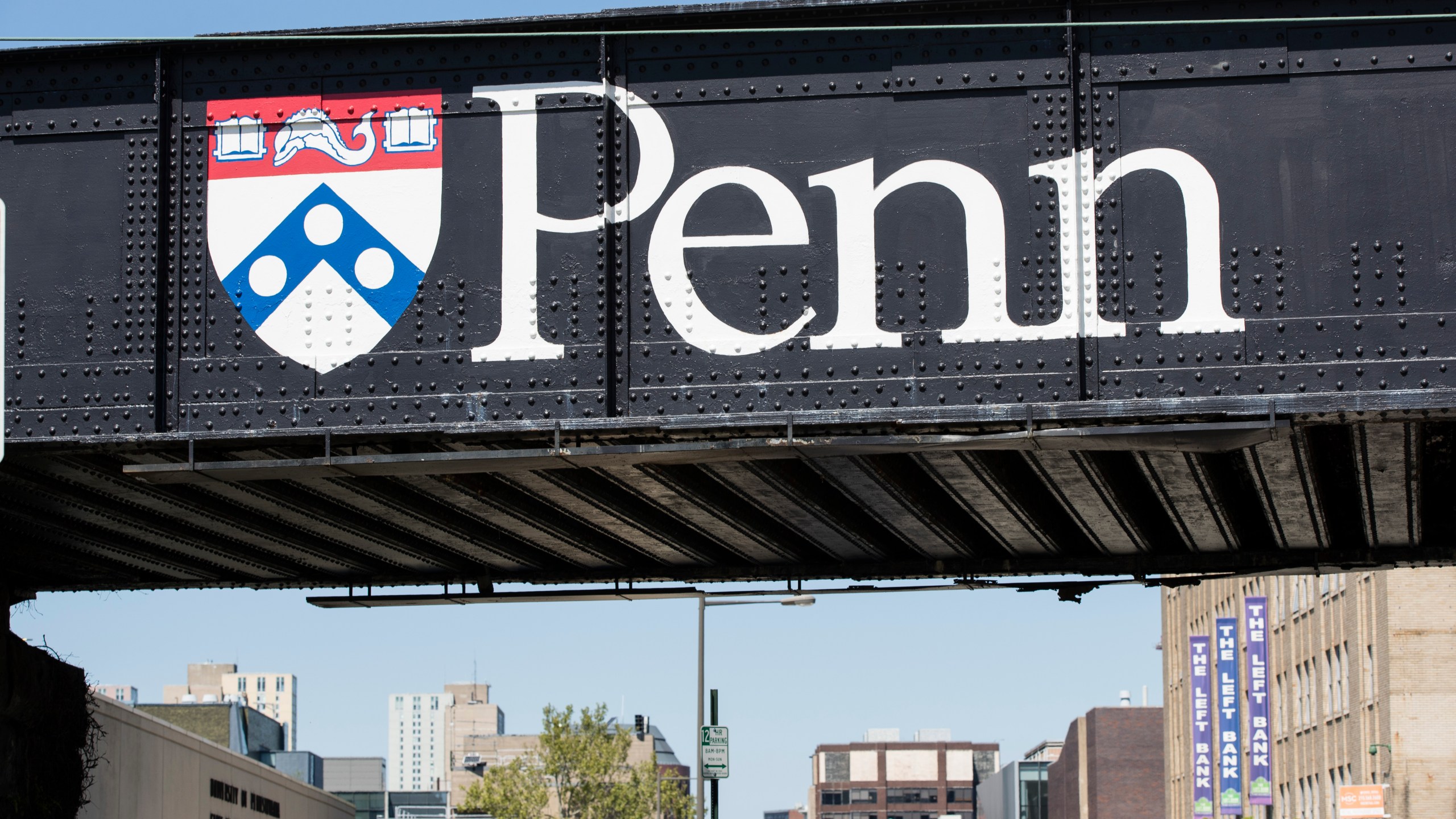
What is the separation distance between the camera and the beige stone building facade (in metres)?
50.3

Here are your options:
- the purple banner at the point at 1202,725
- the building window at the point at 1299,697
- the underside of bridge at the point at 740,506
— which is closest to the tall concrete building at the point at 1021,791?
the purple banner at the point at 1202,725

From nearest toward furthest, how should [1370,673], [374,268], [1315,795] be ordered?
1. [374,268]
2. [1370,673]
3. [1315,795]

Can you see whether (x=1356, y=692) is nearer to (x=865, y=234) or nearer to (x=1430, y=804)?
(x=1430, y=804)

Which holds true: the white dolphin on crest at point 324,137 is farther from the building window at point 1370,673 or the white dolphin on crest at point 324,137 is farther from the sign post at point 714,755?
the building window at point 1370,673

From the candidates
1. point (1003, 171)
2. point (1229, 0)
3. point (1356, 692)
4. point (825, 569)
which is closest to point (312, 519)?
point (825, 569)

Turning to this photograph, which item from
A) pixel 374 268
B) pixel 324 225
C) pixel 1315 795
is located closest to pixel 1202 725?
pixel 1315 795

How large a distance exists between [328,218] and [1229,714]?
201ft

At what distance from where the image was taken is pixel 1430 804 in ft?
164

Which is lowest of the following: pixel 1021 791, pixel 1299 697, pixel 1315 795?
pixel 1021 791

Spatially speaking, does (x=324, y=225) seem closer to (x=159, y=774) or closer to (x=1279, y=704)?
(x=159, y=774)

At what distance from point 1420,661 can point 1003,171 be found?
42732 mm

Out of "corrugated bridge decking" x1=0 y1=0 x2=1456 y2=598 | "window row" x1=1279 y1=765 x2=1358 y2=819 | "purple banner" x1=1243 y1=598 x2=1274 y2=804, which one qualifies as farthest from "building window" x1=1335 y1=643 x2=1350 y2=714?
"corrugated bridge decking" x1=0 y1=0 x2=1456 y2=598

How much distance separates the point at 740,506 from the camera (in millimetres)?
16703

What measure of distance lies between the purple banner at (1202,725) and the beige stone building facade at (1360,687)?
1619 mm
